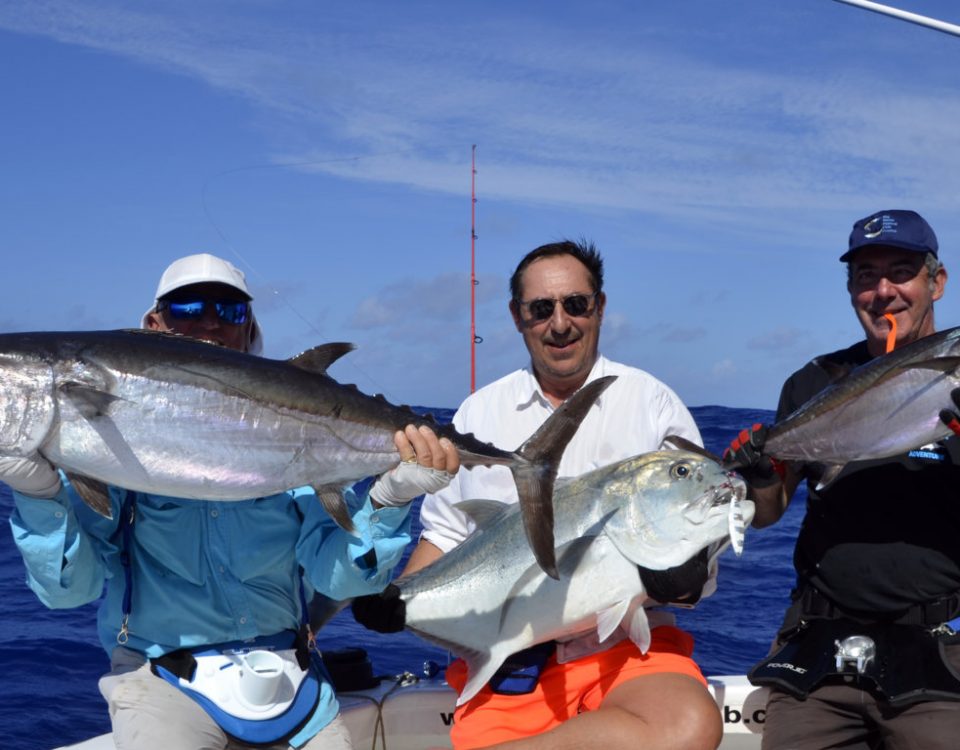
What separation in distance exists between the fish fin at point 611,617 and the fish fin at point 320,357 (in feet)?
3.98

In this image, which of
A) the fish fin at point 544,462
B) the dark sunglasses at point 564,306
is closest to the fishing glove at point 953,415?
the fish fin at point 544,462

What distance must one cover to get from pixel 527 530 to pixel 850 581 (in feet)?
4.59

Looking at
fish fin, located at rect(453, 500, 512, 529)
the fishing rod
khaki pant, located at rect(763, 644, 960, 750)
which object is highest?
the fishing rod

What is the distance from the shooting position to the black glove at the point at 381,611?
352cm

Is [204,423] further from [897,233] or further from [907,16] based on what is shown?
[907,16]

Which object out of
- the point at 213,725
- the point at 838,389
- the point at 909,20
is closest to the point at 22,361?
the point at 213,725

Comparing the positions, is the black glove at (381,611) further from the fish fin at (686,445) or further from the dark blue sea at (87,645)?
the dark blue sea at (87,645)

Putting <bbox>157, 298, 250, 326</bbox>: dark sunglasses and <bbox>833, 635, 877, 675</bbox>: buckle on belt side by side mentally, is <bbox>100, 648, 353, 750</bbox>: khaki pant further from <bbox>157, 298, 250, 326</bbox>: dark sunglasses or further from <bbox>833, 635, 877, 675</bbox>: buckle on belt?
<bbox>833, 635, 877, 675</bbox>: buckle on belt

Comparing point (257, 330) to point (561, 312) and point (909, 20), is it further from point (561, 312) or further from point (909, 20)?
point (909, 20)

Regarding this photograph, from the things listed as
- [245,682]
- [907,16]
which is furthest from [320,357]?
[907,16]

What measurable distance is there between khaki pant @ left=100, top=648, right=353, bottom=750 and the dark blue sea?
2379 mm

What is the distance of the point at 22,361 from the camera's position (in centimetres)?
292

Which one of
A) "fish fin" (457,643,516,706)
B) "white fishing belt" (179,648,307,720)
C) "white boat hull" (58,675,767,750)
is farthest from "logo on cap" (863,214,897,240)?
"white fishing belt" (179,648,307,720)

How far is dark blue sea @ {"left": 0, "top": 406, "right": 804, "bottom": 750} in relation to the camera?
5.59 metres
